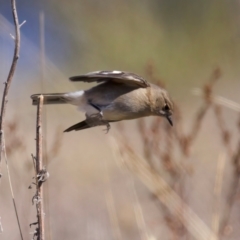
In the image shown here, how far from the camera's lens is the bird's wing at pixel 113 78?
2492 millimetres

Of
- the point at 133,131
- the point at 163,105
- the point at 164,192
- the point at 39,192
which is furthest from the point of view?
the point at 133,131

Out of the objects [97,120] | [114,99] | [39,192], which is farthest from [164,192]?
[39,192]

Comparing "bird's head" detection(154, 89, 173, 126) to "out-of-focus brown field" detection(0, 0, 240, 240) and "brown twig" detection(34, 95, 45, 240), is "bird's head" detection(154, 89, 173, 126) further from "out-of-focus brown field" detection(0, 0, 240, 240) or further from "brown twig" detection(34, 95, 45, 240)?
"brown twig" detection(34, 95, 45, 240)

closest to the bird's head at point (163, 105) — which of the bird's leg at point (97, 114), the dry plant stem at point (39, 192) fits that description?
the bird's leg at point (97, 114)

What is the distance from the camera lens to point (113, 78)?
2.73 metres

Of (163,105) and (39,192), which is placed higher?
(39,192)

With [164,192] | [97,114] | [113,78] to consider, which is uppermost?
[113,78]

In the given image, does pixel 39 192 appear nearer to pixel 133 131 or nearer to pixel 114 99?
pixel 114 99

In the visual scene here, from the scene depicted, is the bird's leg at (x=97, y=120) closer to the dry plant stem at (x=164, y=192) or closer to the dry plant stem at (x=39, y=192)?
the dry plant stem at (x=164, y=192)

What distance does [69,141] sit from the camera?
21.5 feet

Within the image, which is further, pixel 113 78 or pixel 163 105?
pixel 163 105

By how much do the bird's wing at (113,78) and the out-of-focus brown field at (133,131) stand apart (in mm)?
76

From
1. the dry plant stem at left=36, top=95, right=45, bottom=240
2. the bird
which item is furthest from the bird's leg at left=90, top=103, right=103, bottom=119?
the dry plant stem at left=36, top=95, right=45, bottom=240

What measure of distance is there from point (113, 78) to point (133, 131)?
3875mm
